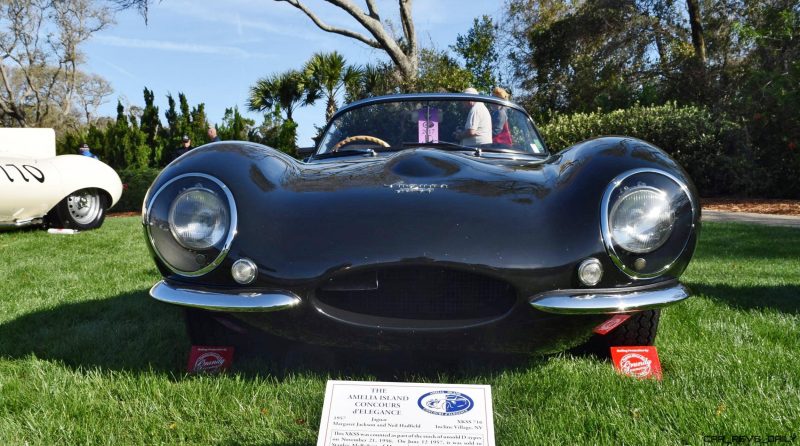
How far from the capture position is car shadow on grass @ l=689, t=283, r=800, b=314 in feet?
11.0

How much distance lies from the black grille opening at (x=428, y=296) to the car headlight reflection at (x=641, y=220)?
394mm

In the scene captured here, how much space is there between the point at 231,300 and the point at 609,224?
3.92 feet

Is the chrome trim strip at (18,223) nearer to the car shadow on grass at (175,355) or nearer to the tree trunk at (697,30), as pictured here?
the car shadow on grass at (175,355)

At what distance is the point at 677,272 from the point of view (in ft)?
6.36

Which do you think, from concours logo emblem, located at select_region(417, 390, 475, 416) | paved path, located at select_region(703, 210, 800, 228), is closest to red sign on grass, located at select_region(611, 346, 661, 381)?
concours logo emblem, located at select_region(417, 390, 475, 416)

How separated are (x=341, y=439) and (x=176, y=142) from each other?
17696mm

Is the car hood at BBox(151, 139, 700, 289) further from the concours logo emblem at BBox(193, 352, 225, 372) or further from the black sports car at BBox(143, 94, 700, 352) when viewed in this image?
the concours logo emblem at BBox(193, 352, 225, 372)

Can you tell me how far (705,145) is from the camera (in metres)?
11.6

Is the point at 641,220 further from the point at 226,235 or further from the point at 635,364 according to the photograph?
the point at 226,235

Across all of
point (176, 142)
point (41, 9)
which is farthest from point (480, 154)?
point (41, 9)

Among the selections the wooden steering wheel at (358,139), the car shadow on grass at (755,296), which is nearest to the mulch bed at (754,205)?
the car shadow on grass at (755,296)

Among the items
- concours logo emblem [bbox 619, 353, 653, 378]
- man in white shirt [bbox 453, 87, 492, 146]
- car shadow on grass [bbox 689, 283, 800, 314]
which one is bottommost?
car shadow on grass [bbox 689, 283, 800, 314]

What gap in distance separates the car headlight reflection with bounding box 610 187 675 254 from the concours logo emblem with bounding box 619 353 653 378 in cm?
51

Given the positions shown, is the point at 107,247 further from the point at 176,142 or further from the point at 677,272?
the point at 176,142
